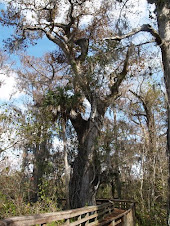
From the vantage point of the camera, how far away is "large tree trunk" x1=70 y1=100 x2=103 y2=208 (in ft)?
39.6

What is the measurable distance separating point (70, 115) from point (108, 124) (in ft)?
24.5

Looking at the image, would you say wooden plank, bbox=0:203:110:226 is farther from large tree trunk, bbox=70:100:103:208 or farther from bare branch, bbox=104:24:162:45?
large tree trunk, bbox=70:100:103:208

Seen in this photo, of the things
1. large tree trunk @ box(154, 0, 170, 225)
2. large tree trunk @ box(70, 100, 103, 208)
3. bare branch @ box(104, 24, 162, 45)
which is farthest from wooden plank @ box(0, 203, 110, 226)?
large tree trunk @ box(70, 100, 103, 208)

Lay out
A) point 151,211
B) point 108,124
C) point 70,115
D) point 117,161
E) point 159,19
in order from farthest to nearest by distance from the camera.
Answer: point 108,124, point 117,161, point 70,115, point 151,211, point 159,19

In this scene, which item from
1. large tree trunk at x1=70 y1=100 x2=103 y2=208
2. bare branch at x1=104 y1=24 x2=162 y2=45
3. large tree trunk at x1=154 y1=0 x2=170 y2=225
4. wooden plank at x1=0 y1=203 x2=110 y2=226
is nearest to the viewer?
wooden plank at x1=0 y1=203 x2=110 y2=226

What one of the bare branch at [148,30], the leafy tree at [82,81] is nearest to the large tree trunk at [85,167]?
the leafy tree at [82,81]

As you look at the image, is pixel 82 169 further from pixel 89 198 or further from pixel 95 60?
pixel 95 60

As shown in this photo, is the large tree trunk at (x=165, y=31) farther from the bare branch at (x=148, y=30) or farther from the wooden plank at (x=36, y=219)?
the wooden plank at (x=36, y=219)

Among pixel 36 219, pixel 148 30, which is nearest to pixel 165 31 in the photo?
pixel 148 30

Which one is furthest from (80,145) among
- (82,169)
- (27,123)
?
(27,123)

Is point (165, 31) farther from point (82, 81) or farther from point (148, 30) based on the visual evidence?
point (82, 81)

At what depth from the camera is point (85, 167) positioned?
1258 centimetres

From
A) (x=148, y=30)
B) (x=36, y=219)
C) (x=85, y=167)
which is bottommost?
(x=36, y=219)

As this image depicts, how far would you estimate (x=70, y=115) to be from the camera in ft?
45.5
